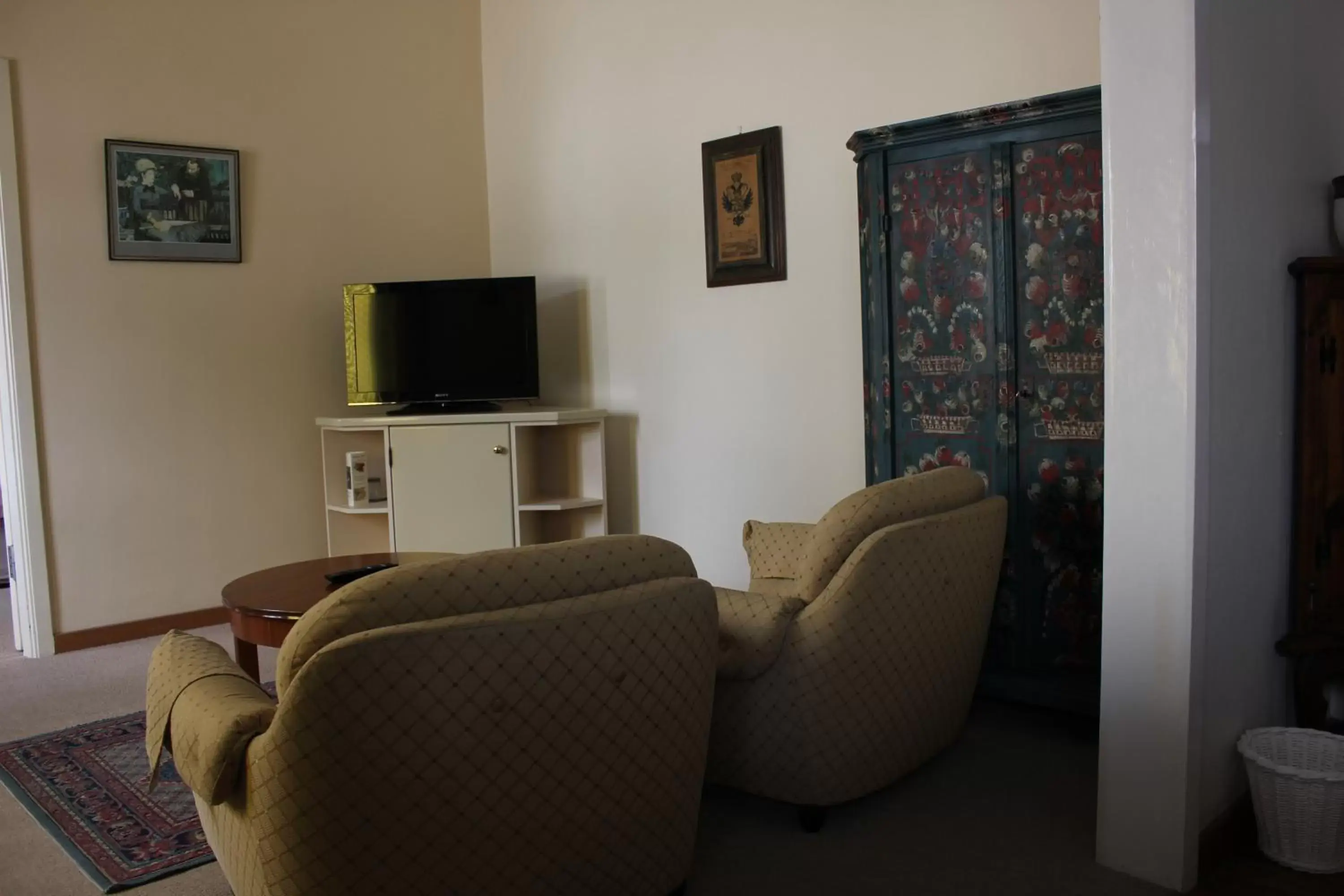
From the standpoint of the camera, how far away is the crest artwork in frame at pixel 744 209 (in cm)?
424

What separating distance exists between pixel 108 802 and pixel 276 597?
26.3 inches

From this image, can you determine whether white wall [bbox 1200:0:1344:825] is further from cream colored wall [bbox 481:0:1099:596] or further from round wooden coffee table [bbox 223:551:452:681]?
round wooden coffee table [bbox 223:551:452:681]

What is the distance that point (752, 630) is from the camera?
2.39m

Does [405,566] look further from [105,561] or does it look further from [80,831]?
[105,561]

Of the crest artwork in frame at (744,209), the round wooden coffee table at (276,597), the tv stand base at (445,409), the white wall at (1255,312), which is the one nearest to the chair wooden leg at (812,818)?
the white wall at (1255,312)

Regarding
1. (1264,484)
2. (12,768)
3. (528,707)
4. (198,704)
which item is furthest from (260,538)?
(1264,484)

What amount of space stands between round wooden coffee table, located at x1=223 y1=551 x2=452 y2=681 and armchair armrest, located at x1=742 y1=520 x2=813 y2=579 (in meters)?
1.05

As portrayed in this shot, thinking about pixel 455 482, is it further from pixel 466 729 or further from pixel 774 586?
pixel 466 729

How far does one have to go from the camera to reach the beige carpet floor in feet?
7.47

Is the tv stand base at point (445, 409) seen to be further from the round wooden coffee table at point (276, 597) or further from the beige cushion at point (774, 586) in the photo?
the beige cushion at point (774, 586)

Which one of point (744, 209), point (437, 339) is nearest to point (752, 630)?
point (744, 209)

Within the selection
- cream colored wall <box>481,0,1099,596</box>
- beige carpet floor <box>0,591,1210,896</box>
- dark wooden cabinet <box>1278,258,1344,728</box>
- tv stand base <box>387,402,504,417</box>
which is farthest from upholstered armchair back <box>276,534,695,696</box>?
tv stand base <box>387,402,504,417</box>

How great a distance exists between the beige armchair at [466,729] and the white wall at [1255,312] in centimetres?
119

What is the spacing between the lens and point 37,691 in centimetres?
386
